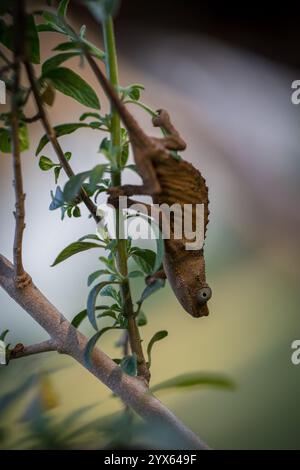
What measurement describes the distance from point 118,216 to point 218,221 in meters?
0.90

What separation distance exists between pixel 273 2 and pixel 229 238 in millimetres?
787

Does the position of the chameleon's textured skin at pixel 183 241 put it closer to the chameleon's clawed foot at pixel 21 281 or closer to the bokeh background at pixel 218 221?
the chameleon's clawed foot at pixel 21 281

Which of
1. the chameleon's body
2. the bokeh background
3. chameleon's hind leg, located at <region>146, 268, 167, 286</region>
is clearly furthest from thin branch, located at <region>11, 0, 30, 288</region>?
the bokeh background

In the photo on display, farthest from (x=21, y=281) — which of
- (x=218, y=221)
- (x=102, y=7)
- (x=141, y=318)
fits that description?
(x=218, y=221)

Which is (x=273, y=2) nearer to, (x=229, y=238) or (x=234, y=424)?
(x=229, y=238)

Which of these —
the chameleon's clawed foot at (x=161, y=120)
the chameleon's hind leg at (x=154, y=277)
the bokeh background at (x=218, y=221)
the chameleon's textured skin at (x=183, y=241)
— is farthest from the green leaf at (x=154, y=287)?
the bokeh background at (x=218, y=221)

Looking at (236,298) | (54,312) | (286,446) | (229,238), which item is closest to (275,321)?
(236,298)

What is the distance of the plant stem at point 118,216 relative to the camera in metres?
0.68

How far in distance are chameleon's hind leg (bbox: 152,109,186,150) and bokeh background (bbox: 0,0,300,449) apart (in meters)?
0.63

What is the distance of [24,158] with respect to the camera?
141 centimetres

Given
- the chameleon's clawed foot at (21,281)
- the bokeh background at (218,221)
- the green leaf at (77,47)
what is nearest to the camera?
the green leaf at (77,47)

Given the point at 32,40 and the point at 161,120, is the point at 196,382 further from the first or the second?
the point at 32,40

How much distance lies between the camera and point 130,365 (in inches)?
28.5

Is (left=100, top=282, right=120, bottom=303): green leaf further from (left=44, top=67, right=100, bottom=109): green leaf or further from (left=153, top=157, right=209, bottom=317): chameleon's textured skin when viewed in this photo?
(left=44, top=67, right=100, bottom=109): green leaf
